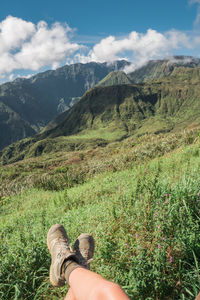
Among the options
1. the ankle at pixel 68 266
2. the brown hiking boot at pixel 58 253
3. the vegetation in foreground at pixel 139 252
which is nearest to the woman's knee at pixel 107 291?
the vegetation in foreground at pixel 139 252

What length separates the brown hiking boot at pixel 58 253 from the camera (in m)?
2.29

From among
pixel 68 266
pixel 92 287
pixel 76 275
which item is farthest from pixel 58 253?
pixel 92 287

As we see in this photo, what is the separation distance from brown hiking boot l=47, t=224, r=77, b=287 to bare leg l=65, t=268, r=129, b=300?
0.78 ft

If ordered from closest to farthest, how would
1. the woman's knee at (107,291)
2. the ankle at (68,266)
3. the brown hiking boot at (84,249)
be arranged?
1. the woman's knee at (107,291)
2. the ankle at (68,266)
3. the brown hiking boot at (84,249)

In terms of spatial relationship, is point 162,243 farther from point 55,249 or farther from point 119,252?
point 55,249

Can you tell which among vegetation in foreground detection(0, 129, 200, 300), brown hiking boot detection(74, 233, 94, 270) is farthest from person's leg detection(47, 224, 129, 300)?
vegetation in foreground detection(0, 129, 200, 300)

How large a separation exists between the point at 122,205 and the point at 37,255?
5.39 feet

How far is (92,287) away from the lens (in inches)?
68.2

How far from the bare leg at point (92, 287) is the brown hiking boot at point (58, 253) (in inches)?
9.3

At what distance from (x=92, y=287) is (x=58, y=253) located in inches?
37.3

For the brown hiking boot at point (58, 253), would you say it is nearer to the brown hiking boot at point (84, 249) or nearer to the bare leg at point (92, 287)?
the brown hiking boot at point (84, 249)

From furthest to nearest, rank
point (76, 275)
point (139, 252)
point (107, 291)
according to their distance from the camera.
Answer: point (139, 252) → point (76, 275) → point (107, 291)

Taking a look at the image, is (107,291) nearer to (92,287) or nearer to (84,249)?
(92,287)

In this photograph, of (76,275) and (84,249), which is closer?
(76,275)
